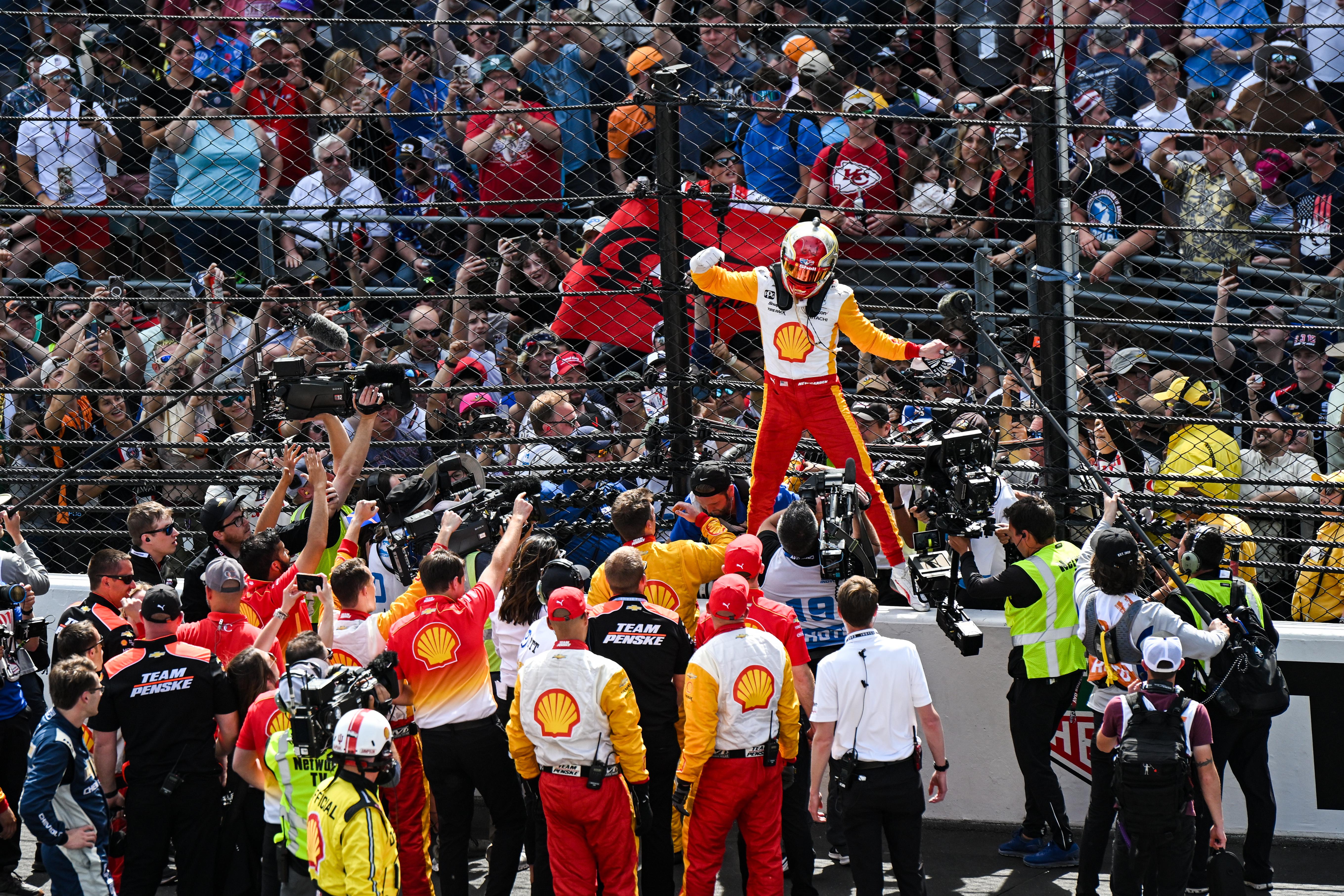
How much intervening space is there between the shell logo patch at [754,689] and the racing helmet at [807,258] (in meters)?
2.08

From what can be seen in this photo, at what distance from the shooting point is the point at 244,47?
10.9m

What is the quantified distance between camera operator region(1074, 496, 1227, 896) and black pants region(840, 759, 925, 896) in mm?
815

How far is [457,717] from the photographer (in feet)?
20.5

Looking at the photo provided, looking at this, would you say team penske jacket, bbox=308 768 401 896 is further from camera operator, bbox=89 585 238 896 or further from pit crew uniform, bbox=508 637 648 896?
camera operator, bbox=89 585 238 896

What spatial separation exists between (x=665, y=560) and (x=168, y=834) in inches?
99.5

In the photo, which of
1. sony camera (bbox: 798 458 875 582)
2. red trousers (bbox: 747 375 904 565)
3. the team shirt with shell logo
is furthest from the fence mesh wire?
the team shirt with shell logo

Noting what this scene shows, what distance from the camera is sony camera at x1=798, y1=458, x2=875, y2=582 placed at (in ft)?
20.7

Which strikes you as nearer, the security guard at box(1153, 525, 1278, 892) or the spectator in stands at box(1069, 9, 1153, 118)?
the security guard at box(1153, 525, 1278, 892)

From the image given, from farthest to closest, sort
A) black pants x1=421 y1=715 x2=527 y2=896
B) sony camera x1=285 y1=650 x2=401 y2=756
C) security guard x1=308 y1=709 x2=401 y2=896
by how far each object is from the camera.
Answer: black pants x1=421 y1=715 x2=527 y2=896 < sony camera x1=285 y1=650 x2=401 y2=756 < security guard x1=308 y1=709 x2=401 y2=896

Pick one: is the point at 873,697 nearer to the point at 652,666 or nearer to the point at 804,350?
the point at 652,666

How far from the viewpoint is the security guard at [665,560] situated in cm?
670

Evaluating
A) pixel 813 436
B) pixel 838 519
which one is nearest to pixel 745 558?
pixel 838 519

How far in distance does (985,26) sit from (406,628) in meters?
4.10

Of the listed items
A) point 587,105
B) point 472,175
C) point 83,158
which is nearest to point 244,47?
point 83,158
